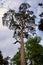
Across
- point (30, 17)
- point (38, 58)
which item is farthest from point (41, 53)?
point (30, 17)

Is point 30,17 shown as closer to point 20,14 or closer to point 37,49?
point 20,14

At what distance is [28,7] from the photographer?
129ft

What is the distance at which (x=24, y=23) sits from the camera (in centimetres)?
3906

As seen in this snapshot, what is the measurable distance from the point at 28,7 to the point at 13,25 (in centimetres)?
300

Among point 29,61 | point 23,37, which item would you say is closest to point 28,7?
point 23,37

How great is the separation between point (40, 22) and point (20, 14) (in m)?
4.34

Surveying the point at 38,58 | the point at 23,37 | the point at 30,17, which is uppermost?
the point at 38,58

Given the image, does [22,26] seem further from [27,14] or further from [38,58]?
[38,58]

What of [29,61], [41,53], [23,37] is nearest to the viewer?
[23,37]

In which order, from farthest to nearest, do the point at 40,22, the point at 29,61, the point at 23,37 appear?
the point at 29,61 < the point at 23,37 < the point at 40,22

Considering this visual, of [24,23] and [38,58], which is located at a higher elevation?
[38,58]

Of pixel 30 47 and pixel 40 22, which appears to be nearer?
pixel 40 22

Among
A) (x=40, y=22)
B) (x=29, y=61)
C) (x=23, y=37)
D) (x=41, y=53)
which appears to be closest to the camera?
(x=40, y=22)

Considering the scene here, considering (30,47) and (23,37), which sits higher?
(30,47)
